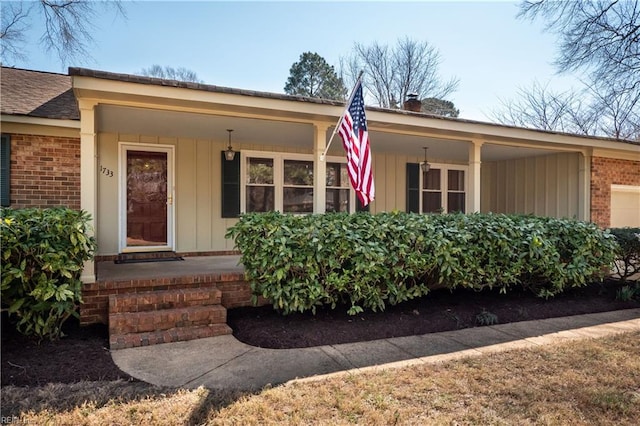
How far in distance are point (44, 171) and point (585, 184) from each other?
32.3 feet

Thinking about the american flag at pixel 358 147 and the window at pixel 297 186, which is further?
the window at pixel 297 186

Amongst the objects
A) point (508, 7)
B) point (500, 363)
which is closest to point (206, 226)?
point (500, 363)

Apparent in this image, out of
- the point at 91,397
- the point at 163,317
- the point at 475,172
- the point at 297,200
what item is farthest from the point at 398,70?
the point at 91,397

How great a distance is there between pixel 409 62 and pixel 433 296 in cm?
2105

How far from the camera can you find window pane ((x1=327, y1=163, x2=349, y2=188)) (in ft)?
28.4

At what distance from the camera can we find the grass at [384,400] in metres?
2.54

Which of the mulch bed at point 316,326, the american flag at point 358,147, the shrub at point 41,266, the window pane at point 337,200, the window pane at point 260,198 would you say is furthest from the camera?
the window pane at point 337,200

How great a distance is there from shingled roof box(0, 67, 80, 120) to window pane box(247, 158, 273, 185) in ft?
9.60

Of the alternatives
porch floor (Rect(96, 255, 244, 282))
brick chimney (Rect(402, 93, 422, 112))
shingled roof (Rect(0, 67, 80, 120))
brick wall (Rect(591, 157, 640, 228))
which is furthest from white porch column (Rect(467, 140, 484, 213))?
shingled roof (Rect(0, 67, 80, 120))

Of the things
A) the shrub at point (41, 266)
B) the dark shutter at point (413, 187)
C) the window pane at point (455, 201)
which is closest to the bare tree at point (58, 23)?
the shrub at point (41, 266)

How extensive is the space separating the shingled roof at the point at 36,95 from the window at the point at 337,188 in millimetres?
4670

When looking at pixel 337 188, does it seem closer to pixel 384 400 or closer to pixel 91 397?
pixel 384 400

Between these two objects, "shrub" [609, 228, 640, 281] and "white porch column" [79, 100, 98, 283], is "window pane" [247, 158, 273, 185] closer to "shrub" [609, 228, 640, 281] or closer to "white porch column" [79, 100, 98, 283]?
"white porch column" [79, 100, 98, 283]

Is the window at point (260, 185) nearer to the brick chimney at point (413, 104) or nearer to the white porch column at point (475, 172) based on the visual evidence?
the brick chimney at point (413, 104)
